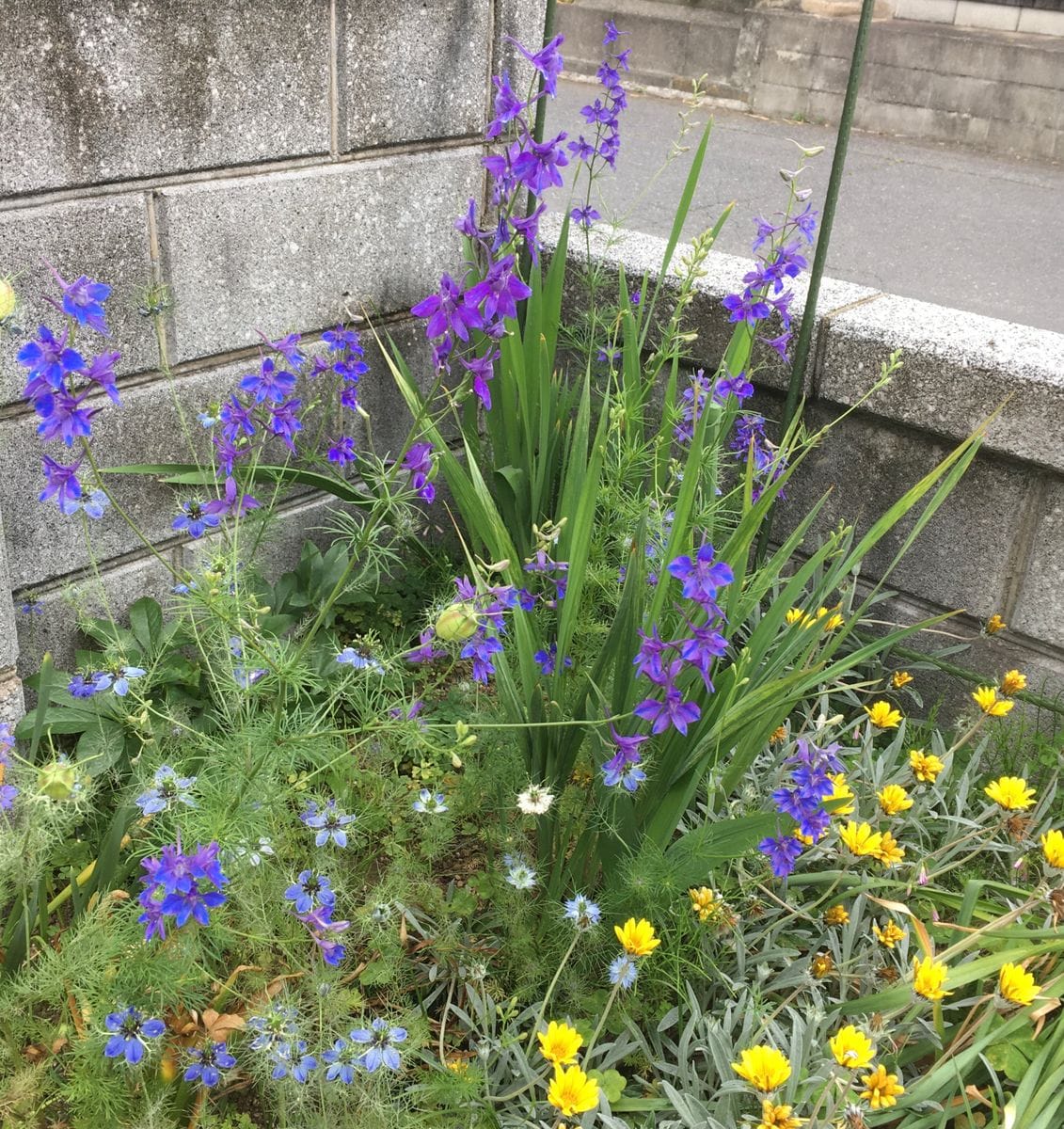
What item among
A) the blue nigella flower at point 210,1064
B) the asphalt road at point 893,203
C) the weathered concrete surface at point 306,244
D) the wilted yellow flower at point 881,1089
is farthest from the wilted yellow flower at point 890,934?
the asphalt road at point 893,203

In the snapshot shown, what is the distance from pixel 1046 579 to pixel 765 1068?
139 cm

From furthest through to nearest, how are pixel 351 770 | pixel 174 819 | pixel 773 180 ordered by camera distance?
pixel 773 180
pixel 351 770
pixel 174 819

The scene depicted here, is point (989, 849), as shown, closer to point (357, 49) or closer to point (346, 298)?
point (346, 298)

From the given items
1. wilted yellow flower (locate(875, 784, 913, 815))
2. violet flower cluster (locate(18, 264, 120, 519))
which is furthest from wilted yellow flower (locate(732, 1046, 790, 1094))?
violet flower cluster (locate(18, 264, 120, 519))

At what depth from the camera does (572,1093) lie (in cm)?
139

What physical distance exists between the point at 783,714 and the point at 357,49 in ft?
5.33

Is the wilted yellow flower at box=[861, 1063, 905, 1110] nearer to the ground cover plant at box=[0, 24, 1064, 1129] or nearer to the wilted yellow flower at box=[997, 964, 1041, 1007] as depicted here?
the ground cover plant at box=[0, 24, 1064, 1129]

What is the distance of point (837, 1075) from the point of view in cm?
149

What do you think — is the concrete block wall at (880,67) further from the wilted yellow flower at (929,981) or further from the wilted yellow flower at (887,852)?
the wilted yellow flower at (929,981)

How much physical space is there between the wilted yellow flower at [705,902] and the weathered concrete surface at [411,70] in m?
1.70

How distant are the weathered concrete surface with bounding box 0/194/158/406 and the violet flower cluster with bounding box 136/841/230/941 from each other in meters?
0.98

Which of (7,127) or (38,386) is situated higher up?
(7,127)

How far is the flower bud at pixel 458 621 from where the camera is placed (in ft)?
4.65

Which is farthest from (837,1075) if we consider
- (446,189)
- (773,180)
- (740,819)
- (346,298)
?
(773,180)
